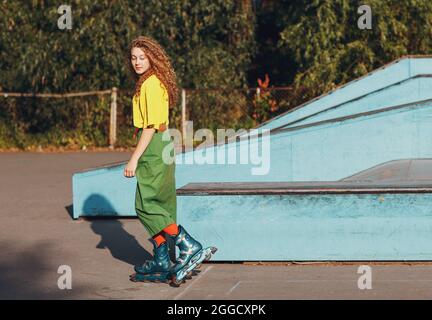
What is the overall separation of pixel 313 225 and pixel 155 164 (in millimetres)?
1543

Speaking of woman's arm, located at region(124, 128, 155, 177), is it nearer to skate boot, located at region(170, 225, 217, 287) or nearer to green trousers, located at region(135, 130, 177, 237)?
green trousers, located at region(135, 130, 177, 237)

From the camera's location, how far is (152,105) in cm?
845

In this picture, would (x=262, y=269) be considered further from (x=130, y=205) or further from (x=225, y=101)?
(x=225, y=101)

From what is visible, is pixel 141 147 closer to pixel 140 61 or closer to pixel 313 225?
pixel 140 61

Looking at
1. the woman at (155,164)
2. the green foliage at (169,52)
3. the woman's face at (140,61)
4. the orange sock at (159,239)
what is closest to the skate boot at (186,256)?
the woman at (155,164)

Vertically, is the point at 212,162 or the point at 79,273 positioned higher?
the point at 212,162

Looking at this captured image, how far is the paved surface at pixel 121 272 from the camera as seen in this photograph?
26.9ft

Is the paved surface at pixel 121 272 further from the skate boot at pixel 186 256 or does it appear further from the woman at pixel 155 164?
the woman at pixel 155 164

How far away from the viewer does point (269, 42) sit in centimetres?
2789

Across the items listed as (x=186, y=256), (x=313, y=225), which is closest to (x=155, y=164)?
(x=186, y=256)
